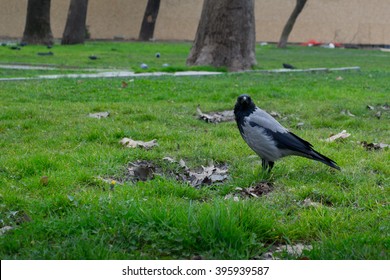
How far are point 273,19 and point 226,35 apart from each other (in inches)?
1013

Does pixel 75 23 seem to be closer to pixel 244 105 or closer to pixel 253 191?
pixel 244 105

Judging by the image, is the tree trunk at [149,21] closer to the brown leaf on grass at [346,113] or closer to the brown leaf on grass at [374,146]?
the brown leaf on grass at [346,113]

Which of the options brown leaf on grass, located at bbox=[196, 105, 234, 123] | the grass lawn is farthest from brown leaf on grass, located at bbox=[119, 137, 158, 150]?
brown leaf on grass, located at bbox=[196, 105, 234, 123]

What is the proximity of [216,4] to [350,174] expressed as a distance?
39.3ft


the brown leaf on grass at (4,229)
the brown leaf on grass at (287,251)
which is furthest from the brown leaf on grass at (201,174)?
the brown leaf on grass at (4,229)

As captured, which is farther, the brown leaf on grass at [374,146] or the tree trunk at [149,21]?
the tree trunk at [149,21]

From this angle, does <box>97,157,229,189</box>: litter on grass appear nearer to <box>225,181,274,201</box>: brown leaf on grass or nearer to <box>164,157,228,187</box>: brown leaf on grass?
<box>164,157,228,187</box>: brown leaf on grass

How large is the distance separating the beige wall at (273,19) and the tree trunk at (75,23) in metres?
9.01

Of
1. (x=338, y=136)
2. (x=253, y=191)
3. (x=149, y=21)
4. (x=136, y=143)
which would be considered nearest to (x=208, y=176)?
(x=253, y=191)

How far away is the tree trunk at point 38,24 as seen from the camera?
30.1 metres

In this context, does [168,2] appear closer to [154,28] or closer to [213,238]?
[154,28]

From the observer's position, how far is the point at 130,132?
6953mm

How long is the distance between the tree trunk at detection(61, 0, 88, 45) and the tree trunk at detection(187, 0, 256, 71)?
15.5 m

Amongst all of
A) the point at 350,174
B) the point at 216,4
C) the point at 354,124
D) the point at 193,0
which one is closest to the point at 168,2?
the point at 193,0
